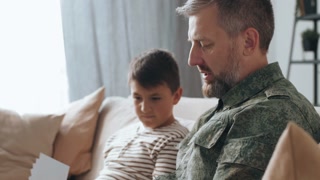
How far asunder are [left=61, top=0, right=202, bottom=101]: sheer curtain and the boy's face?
1.23 metres

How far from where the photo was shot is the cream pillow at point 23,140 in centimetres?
206

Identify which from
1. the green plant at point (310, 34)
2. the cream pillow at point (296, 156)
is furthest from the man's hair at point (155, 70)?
the green plant at point (310, 34)

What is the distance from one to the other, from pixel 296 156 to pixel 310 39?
2.39 metres

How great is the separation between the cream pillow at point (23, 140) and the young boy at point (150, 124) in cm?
51

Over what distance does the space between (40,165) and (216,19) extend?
56 cm

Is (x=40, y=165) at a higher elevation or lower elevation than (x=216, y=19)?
lower

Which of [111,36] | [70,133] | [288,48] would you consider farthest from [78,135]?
[288,48]

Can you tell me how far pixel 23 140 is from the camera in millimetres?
2105

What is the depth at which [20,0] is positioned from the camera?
2680mm

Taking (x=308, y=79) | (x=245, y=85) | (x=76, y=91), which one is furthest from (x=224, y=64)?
(x=308, y=79)

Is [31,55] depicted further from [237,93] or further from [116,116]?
[237,93]

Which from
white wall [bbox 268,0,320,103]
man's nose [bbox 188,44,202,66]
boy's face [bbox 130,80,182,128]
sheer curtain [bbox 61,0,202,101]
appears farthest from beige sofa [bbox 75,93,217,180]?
white wall [bbox 268,0,320,103]

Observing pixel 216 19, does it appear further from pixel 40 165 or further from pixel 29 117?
pixel 29 117

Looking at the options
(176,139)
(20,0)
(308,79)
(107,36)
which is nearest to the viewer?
(176,139)
